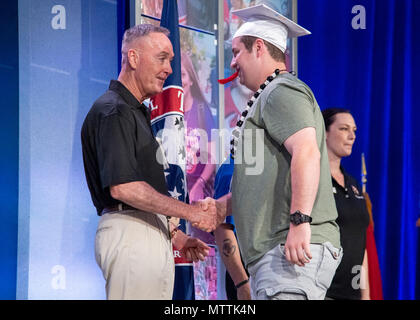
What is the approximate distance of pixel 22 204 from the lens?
3475 mm

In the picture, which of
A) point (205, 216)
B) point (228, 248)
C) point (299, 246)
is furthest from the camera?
point (228, 248)

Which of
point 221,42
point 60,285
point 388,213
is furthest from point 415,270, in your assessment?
point 60,285

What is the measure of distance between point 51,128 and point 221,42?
159cm

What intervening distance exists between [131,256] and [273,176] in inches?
25.5

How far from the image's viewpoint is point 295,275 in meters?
1.88

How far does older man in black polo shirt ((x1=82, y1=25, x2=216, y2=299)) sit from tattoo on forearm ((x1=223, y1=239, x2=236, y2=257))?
2.39ft

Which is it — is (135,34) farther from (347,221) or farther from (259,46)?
(347,221)

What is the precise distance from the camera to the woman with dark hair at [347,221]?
2836 millimetres

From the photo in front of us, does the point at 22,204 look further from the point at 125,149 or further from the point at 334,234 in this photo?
the point at 334,234

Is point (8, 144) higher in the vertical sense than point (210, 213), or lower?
higher
